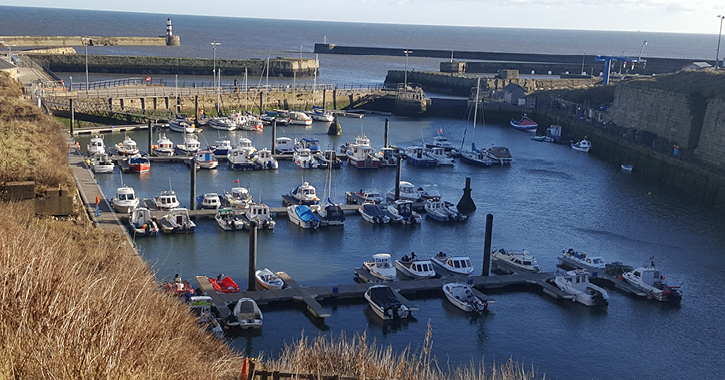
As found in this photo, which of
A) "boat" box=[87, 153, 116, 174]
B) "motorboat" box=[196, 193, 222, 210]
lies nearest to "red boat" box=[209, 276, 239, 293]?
"motorboat" box=[196, 193, 222, 210]

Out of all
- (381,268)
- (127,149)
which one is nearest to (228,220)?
(381,268)

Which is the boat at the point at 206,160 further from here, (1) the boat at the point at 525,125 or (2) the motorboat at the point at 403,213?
(1) the boat at the point at 525,125

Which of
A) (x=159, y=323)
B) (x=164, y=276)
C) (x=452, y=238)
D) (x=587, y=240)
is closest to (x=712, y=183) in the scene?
A: (x=587, y=240)

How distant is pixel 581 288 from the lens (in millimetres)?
25750

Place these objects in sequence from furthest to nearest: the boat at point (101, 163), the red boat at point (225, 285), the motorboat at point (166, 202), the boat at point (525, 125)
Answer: the boat at point (525, 125), the boat at point (101, 163), the motorboat at point (166, 202), the red boat at point (225, 285)

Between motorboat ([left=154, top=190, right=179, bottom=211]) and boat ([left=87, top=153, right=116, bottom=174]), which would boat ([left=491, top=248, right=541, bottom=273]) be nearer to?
motorboat ([left=154, top=190, right=179, bottom=211])

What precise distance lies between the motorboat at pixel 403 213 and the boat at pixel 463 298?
859 cm

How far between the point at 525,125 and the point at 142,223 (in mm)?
40741

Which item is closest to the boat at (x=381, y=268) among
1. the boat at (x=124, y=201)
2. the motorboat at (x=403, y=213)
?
the motorboat at (x=403, y=213)

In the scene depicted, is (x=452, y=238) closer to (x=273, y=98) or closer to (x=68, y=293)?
(x=68, y=293)

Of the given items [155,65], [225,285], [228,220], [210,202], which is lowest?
[225,285]

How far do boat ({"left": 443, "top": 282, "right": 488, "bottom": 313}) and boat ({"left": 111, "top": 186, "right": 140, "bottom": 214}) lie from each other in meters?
13.1

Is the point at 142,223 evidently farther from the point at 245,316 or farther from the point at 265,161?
the point at 265,161

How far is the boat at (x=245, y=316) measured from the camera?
21.6 metres
